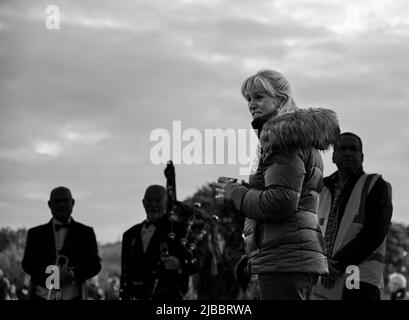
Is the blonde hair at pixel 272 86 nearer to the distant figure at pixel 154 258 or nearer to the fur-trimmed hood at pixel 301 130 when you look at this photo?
the fur-trimmed hood at pixel 301 130

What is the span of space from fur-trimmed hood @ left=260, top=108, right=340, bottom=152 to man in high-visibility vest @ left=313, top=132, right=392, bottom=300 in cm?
158

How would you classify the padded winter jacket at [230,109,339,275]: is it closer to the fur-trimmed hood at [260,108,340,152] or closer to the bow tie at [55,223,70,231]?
the fur-trimmed hood at [260,108,340,152]

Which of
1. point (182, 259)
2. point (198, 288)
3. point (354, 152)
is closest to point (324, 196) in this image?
point (354, 152)

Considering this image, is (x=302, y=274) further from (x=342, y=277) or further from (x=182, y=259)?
(x=182, y=259)

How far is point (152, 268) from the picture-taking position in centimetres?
973

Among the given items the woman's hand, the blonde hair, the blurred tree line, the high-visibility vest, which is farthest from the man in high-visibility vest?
the blurred tree line

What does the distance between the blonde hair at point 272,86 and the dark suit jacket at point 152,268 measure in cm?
414

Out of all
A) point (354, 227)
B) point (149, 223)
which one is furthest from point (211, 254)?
point (354, 227)

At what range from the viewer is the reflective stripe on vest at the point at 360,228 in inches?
286

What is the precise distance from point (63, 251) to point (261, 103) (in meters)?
4.23

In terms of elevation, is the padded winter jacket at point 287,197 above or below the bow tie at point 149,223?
below

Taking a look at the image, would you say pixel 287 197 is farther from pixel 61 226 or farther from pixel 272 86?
pixel 61 226

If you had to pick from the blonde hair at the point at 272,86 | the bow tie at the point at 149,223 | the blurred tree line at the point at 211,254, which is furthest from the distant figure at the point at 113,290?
the blonde hair at the point at 272,86
